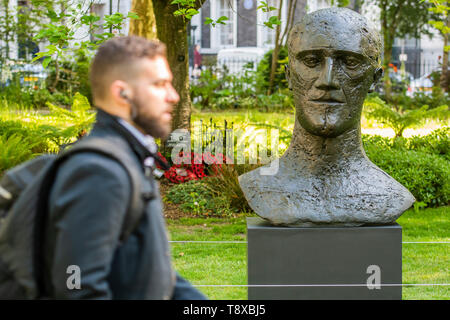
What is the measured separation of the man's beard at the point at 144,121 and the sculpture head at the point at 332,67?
8.99 ft

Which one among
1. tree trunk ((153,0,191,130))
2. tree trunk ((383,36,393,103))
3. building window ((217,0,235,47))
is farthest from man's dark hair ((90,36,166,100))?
building window ((217,0,235,47))

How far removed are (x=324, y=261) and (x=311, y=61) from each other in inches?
63.7

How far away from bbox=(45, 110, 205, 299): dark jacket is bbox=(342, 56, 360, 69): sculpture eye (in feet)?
10.1

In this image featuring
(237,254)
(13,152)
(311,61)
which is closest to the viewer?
(311,61)

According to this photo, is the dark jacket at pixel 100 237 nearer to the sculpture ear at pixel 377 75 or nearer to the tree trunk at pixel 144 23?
the sculpture ear at pixel 377 75

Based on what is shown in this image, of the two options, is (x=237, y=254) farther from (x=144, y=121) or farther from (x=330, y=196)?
(x=144, y=121)

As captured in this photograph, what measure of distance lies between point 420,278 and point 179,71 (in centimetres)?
545

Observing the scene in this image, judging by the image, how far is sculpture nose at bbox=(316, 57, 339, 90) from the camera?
5.04 meters

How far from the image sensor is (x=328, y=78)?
16.5ft

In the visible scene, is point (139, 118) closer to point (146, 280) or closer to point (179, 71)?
A: point (146, 280)

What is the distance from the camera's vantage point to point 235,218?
8.91 m

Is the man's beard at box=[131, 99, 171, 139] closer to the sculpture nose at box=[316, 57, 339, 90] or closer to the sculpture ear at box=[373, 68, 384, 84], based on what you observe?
the sculpture nose at box=[316, 57, 339, 90]

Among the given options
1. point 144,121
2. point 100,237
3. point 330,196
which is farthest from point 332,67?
point 100,237
